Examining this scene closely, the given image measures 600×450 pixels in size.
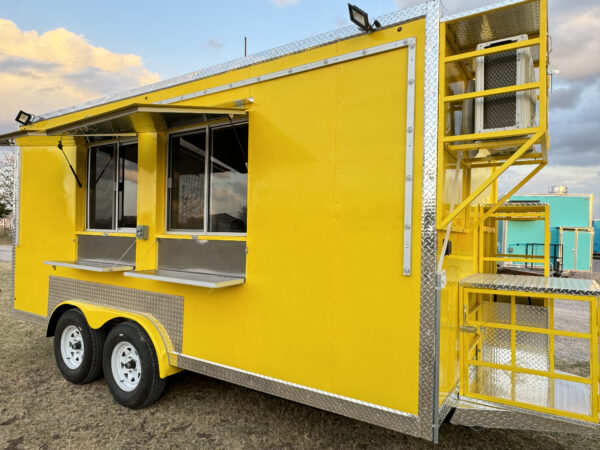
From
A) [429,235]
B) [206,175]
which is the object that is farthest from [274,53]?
[429,235]

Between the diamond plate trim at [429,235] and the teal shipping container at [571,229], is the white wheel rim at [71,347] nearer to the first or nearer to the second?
the diamond plate trim at [429,235]

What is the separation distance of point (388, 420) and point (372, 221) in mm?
1237

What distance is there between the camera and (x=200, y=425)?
11.6ft

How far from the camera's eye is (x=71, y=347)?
452 cm

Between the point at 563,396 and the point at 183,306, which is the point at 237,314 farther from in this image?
the point at 563,396

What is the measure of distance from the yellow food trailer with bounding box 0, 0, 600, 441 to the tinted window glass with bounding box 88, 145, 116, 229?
0.26 m

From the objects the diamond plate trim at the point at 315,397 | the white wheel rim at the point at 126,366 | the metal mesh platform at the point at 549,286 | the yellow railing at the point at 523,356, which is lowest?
the white wheel rim at the point at 126,366

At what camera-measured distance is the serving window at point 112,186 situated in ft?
14.5

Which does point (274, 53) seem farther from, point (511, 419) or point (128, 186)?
point (511, 419)

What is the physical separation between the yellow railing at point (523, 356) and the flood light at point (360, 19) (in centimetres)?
188

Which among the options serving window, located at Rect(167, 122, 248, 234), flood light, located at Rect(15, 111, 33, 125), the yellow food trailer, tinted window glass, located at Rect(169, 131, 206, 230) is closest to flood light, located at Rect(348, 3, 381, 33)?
the yellow food trailer

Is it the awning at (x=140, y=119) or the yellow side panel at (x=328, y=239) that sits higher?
the awning at (x=140, y=119)

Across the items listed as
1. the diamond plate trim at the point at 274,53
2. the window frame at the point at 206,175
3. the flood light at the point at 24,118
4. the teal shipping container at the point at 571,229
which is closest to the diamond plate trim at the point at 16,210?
the flood light at the point at 24,118

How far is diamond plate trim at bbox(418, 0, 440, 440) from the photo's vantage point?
248 centimetres
